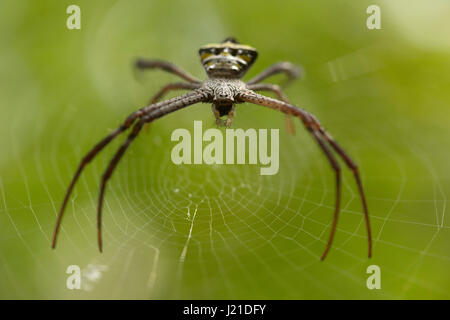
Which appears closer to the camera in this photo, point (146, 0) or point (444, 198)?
point (444, 198)

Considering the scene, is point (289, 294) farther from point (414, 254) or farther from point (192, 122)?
point (192, 122)

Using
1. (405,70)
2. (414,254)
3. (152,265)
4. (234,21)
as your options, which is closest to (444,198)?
(414,254)

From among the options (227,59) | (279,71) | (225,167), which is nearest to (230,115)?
(227,59)

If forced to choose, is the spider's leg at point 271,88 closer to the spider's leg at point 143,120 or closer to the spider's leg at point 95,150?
the spider's leg at point 143,120

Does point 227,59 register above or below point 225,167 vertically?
above

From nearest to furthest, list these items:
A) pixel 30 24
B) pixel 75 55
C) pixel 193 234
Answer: pixel 193 234 < pixel 30 24 < pixel 75 55

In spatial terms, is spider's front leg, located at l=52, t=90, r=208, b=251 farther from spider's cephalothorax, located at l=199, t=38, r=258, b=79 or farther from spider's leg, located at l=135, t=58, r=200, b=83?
spider's leg, located at l=135, t=58, r=200, b=83
